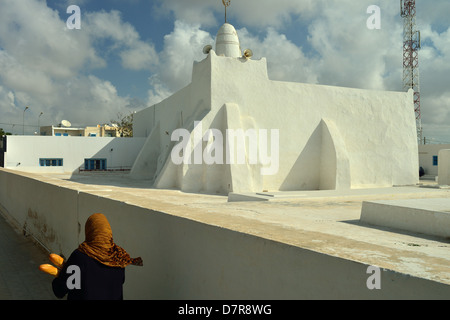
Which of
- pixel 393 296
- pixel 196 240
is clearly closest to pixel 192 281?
pixel 196 240

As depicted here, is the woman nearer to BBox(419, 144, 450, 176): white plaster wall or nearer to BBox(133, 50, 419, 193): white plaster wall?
BBox(133, 50, 419, 193): white plaster wall

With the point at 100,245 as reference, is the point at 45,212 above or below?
below

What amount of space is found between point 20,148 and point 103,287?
25.0m

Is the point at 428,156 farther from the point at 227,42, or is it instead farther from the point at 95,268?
the point at 95,268

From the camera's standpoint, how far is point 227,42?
19328 millimetres

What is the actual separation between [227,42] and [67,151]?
13782mm

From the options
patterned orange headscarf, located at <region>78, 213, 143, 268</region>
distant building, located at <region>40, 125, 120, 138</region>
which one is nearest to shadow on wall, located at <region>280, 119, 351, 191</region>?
patterned orange headscarf, located at <region>78, 213, 143, 268</region>

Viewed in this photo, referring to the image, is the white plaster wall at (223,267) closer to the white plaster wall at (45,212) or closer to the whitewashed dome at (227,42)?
the white plaster wall at (45,212)

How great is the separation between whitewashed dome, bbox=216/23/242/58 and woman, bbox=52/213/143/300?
57.9 ft

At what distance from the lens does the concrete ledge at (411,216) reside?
17.0 ft

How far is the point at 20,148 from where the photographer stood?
24.0 metres

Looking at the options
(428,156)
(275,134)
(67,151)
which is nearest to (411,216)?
(275,134)

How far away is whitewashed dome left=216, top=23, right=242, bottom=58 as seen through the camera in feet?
63.1
